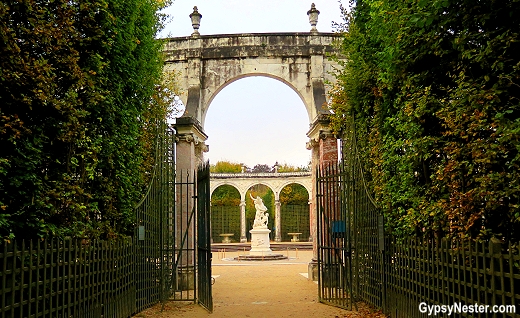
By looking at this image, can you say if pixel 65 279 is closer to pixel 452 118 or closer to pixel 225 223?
pixel 452 118

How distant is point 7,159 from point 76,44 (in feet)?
7.61

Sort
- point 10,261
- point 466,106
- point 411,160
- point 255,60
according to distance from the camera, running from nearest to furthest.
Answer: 1. point 10,261
2. point 466,106
3. point 411,160
4. point 255,60

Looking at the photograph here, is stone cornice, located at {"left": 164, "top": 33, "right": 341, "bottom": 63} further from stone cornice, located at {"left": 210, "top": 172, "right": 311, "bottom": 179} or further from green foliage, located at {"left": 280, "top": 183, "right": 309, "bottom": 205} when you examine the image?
green foliage, located at {"left": 280, "top": 183, "right": 309, "bottom": 205}

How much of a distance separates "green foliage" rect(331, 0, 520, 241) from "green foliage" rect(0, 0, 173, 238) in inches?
160

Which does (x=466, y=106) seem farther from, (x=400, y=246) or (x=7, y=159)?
(x=7, y=159)

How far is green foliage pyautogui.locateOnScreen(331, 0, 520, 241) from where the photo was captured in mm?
4488

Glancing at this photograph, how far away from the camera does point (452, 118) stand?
5141mm

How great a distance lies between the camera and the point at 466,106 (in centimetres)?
489

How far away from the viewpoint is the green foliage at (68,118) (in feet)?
16.1

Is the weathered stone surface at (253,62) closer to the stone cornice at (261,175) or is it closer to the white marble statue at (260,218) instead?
the white marble statue at (260,218)

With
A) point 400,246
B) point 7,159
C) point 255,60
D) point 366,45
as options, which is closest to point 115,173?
point 7,159

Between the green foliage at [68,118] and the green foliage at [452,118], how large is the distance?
13.3 feet

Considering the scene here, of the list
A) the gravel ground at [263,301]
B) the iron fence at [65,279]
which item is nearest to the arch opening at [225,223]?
the gravel ground at [263,301]

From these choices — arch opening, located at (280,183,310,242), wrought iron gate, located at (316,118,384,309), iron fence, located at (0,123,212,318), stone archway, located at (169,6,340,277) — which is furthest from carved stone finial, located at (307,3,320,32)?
arch opening, located at (280,183,310,242)
